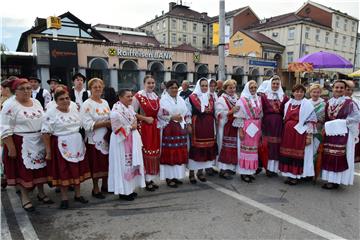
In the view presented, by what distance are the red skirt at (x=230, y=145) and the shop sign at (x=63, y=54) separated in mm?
20938

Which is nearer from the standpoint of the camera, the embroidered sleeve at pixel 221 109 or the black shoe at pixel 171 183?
the black shoe at pixel 171 183

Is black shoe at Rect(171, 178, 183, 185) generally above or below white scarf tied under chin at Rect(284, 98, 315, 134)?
below

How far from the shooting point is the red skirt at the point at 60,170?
12.8 feet

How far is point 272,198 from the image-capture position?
170 inches

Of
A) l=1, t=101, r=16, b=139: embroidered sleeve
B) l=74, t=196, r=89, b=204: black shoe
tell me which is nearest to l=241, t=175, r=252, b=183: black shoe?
l=74, t=196, r=89, b=204: black shoe

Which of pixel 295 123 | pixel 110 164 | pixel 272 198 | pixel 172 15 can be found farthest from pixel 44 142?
pixel 172 15

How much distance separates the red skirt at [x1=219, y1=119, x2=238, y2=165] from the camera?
16.9 feet

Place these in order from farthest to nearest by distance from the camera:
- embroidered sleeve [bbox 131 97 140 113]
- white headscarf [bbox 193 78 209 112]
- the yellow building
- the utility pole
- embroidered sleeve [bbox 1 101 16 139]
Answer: the yellow building
the utility pole
white headscarf [bbox 193 78 209 112]
embroidered sleeve [bbox 131 97 140 113]
embroidered sleeve [bbox 1 101 16 139]

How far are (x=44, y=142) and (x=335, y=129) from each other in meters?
4.31

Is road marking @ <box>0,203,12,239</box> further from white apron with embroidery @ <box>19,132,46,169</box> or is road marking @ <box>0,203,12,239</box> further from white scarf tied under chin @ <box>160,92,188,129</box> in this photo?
white scarf tied under chin @ <box>160,92,188,129</box>

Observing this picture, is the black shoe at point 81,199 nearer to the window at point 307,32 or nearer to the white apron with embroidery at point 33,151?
the white apron with embroidery at point 33,151

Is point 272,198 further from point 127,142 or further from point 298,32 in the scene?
point 298,32

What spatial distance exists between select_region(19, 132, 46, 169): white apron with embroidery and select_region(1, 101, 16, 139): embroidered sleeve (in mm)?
193

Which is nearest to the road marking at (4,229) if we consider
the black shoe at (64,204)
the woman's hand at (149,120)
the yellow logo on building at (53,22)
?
the black shoe at (64,204)
